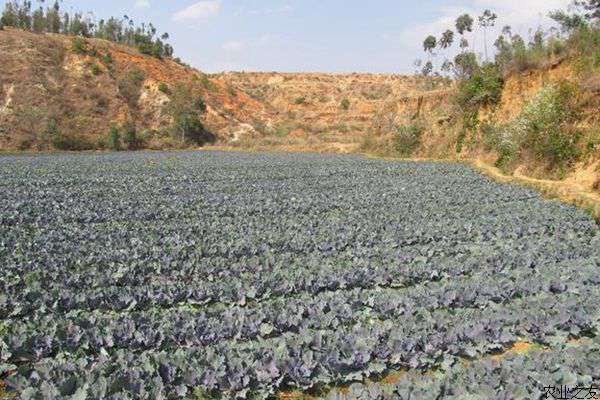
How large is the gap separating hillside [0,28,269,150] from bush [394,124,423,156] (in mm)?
27012

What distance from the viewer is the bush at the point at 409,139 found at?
4266 centimetres

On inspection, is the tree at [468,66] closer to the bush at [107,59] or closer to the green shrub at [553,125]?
the green shrub at [553,125]

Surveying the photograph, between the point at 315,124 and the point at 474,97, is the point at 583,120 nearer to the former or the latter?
the point at 474,97

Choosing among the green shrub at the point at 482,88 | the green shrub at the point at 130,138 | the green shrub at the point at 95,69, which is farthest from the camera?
the green shrub at the point at 95,69

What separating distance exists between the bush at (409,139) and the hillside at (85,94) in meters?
27.0

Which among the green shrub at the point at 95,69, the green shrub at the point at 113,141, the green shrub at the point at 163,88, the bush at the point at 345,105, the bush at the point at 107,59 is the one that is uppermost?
the bush at the point at 107,59

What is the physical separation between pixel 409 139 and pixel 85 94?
3897cm

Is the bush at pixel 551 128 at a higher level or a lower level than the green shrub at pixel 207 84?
lower

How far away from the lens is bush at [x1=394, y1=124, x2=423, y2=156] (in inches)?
1679

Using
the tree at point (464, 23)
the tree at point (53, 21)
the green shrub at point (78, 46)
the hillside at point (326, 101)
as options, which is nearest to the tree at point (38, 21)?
the tree at point (53, 21)

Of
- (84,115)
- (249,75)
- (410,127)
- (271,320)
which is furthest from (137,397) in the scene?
(249,75)

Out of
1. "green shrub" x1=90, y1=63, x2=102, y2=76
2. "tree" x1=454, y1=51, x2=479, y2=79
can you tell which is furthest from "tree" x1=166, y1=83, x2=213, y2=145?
"tree" x1=454, y1=51, x2=479, y2=79

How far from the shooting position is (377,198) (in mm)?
18766

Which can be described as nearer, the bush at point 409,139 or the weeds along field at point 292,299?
the weeds along field at point 292,299
